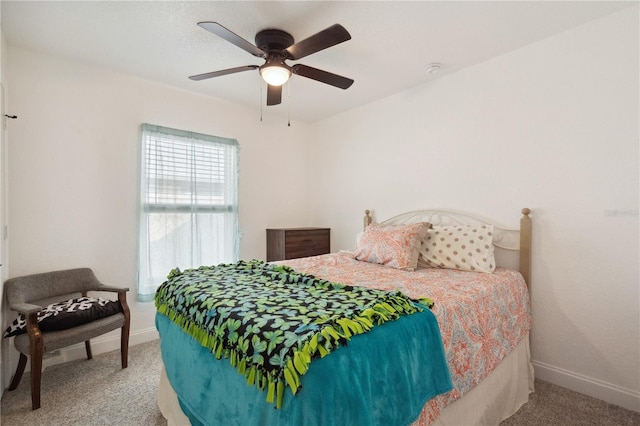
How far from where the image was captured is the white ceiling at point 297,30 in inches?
76.4

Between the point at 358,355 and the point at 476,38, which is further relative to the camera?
the point at 476,38

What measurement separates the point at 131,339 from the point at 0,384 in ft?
3.14

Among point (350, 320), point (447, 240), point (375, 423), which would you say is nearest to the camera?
point (375, 423)

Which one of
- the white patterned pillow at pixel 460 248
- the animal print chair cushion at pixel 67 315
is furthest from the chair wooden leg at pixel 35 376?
the white patterned pillow at pixel 460 248

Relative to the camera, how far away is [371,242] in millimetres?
Result: 2695

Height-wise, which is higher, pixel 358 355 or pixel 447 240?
pixel 447 240

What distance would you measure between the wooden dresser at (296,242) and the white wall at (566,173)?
4.72 feet

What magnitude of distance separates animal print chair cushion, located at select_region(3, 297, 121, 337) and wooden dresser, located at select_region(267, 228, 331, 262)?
175cm

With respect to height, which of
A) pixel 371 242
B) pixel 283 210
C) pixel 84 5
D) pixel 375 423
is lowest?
pixel 375 423

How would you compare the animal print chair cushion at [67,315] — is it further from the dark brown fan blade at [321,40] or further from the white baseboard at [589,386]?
the white baseboard at [589,386]

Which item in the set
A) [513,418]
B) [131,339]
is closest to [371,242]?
[513,418]

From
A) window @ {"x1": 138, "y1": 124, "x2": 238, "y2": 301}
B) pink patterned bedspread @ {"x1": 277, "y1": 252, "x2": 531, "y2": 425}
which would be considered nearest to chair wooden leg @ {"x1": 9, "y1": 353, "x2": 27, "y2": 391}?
window @ {"x1": 138, "y1": 124, "x2": 238, "y2": 301}

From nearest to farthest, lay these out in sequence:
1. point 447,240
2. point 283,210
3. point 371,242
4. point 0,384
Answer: point 0,384
point 447,240
point 371,242
point 283,210

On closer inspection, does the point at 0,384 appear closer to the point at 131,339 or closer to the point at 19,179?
the point at 131,339
